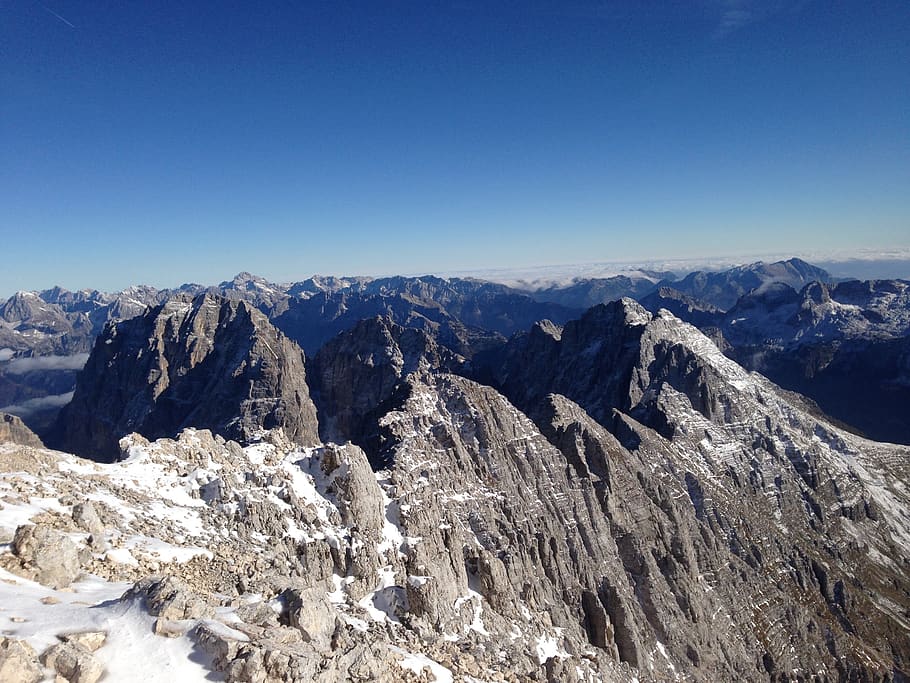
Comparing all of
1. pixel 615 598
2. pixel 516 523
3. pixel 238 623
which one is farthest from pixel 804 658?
pixel 238 623

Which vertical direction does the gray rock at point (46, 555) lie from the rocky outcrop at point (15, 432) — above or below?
above

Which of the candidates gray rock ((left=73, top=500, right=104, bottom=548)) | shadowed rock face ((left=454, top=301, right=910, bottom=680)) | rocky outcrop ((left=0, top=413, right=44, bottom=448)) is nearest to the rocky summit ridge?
gray rock ((left=73, top=500, right=104, bottom=548))

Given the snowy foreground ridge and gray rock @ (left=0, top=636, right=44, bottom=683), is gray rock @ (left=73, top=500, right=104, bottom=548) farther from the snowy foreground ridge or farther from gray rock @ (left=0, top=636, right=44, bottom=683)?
gray rock @ (left=0, top=636, right=44, bottom=683)

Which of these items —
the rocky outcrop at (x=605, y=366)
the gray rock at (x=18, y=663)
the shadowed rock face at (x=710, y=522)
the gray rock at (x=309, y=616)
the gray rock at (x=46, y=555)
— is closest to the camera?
the gray rock at (x=18, y=663)

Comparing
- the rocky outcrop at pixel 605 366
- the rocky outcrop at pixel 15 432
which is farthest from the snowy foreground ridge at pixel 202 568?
the rocky outcrop at pixel 15 432

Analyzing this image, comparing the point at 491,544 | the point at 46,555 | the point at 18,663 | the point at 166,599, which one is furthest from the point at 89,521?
the point at 491,544

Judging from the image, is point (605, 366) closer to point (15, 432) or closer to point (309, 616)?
point (309, 616)

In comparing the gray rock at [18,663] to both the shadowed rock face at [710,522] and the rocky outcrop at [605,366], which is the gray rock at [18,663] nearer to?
the shadowed rock face at [710,522]
